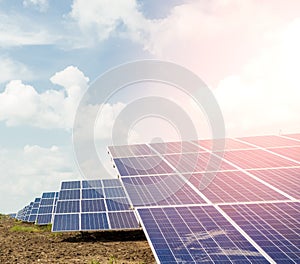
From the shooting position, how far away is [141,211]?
14469 mm

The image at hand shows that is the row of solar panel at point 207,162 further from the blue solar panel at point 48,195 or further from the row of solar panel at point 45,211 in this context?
the blue solar panel at point 48,195

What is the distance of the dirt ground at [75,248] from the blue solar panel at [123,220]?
0.85m

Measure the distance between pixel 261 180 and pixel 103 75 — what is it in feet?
29.0

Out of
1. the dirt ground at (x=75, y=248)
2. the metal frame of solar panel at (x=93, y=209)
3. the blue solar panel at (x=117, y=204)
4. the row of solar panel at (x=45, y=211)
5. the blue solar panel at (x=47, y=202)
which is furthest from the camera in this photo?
the blue solar panel at (x=47, y=202)

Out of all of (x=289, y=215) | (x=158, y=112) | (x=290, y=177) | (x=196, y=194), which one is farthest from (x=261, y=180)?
(x=158, y=112)

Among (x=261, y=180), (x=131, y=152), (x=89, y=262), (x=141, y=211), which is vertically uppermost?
(x=131, y=152)

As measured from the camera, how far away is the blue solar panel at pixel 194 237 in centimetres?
1038

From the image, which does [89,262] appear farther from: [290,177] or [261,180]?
[290,177]

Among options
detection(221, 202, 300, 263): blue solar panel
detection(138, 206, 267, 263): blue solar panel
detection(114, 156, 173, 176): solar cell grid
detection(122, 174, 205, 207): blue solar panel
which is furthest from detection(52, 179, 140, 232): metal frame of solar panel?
detection(221, 202, 300, 263): blue solar panel

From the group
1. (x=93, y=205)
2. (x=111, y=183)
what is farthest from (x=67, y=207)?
(x=111, y=183)

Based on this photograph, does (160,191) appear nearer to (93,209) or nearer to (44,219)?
(93,209)

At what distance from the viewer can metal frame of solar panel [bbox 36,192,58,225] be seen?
28.0m

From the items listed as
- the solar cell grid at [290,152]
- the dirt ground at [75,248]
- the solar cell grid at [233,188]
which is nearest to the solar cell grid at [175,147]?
the solar cell grid at [290,152]

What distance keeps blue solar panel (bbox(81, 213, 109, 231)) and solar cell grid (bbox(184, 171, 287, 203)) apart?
4.85 meters
